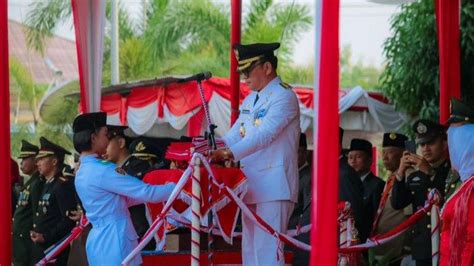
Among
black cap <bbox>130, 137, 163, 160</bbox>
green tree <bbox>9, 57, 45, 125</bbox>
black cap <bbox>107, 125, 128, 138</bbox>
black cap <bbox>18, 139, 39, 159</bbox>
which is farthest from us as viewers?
green tree <bbox>9, 57, 45, 125</bbox>

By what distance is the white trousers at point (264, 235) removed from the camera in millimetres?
8477

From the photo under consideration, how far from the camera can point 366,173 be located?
11492 millimetres

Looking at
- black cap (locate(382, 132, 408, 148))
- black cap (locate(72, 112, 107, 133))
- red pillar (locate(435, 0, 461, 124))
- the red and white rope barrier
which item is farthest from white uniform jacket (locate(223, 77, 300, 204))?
red pillar (locate(435, 0, 461, 124))

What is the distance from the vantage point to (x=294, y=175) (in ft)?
28.3

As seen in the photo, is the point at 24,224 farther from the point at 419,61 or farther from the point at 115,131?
the point at 419,61

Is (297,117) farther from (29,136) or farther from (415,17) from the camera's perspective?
(29,136)

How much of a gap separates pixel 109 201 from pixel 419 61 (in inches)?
395

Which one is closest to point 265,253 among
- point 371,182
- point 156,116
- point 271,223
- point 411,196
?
point 271,223

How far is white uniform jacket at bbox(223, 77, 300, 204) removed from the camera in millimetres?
8461

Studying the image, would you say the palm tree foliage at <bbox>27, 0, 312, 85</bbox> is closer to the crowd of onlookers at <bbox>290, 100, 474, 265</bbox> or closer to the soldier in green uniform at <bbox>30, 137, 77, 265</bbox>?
the soldier in green uniform at <bbox>30, 137, 77, 265</bbox>

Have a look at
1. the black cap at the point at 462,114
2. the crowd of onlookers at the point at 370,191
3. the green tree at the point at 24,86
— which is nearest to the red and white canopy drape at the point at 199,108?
the crowd of onlookers at the point at 370,191

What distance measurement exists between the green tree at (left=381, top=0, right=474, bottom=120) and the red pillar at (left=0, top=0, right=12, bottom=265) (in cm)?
887

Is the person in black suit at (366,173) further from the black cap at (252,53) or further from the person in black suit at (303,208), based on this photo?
the black cap at (252,53)

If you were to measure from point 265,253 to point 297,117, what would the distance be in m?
1.02
